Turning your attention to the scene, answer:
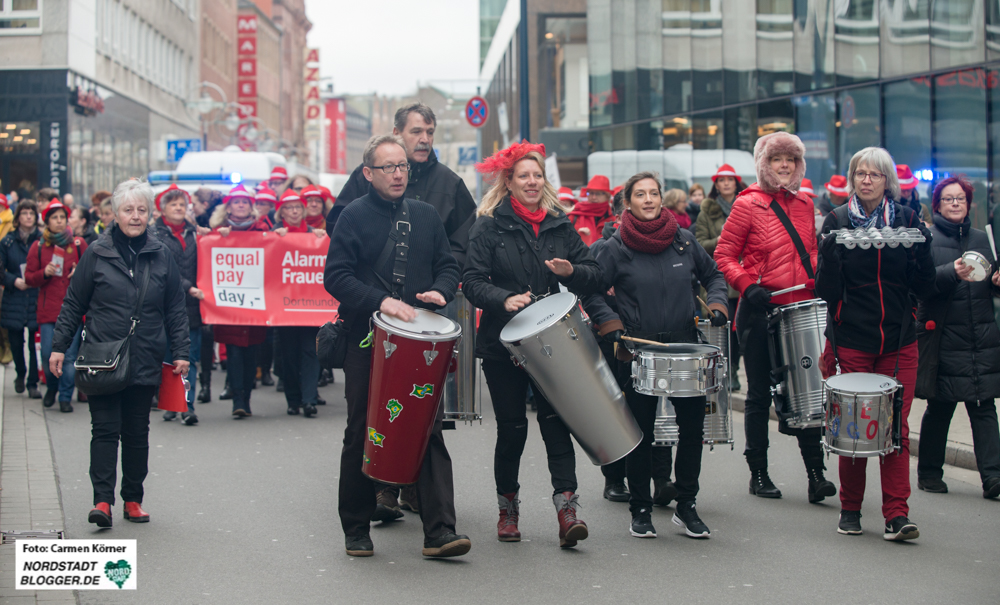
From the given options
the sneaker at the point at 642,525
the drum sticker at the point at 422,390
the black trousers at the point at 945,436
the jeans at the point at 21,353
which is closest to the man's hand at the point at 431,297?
the drum sticker at the point at 422,390

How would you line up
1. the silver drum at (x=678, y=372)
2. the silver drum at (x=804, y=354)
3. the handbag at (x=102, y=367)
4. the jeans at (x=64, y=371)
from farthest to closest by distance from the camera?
the jeans at (x=64, y=371) → the silver drum at (x=804, y=354) → the handbag at (x=102, y=367) → the silver drum at (x=678, y=372)

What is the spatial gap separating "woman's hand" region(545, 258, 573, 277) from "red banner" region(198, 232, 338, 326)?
5.93m

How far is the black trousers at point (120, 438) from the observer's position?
652cm

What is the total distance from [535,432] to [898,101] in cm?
949

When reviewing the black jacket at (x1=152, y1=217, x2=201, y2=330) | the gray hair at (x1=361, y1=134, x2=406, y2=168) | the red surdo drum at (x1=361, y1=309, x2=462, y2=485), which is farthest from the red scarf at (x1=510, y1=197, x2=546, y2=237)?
the black jacket at (x1=152, y1=217, x2=201, y2=330)

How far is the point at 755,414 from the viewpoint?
7.32 m

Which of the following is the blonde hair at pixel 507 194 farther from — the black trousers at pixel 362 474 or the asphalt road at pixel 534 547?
the asphalt road at pixel 534 547

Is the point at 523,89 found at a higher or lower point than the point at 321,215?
higher

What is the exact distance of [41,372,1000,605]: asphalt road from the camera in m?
5.29

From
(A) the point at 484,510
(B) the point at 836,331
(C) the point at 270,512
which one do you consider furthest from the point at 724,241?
(C) the point at 270,512

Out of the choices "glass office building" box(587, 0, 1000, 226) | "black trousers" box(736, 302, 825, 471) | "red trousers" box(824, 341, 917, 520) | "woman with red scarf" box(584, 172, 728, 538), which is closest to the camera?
"red trousers" box(824, 341, 917, 520)

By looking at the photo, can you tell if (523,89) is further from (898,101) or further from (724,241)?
(724,241)

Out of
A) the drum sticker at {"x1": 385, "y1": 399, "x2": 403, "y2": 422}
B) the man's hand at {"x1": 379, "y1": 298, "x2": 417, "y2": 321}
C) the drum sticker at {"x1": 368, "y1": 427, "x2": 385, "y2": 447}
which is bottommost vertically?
the drum sticker at {"x1": 368, "y1": 427, "x2": 385, "y2": 447}

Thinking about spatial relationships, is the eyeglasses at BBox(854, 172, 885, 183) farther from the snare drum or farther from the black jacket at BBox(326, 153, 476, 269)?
the black jacket at BBox(326, 153, 476, 269)
